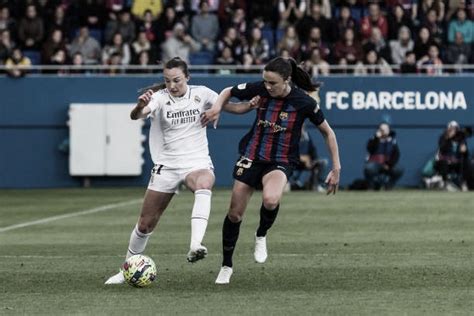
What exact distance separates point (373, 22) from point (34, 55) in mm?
7417

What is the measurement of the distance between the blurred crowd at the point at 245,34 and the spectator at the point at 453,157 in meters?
1.66

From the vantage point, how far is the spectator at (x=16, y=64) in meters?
30.3

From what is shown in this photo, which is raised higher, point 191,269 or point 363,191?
point 191,269

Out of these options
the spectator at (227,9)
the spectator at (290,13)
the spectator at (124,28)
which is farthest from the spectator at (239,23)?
Answer: the spectator at (124,28)

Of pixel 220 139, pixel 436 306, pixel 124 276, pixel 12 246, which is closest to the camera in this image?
pixel 436 306

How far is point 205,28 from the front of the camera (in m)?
30.9

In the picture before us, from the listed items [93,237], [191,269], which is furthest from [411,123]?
[191,269]

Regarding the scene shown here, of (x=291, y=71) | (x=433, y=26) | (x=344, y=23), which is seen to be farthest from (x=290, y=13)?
(x=291, y=71)

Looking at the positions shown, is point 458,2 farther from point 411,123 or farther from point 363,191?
point 363,191

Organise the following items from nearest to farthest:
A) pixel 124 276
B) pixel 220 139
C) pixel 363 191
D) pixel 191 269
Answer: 1. pixel 124 276
2. pixel 191 269
3. pixel 363 191
4. pixel 220 139

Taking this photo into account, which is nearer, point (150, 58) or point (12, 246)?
point (12, 246)

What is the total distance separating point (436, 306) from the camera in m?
10.8

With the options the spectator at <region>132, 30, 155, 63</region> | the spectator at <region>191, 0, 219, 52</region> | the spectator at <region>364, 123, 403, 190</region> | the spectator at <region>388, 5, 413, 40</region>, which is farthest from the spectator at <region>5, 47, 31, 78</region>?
the spectator at <region>388, 5, 413, 40</region>

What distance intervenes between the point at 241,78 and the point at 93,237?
482 inches
